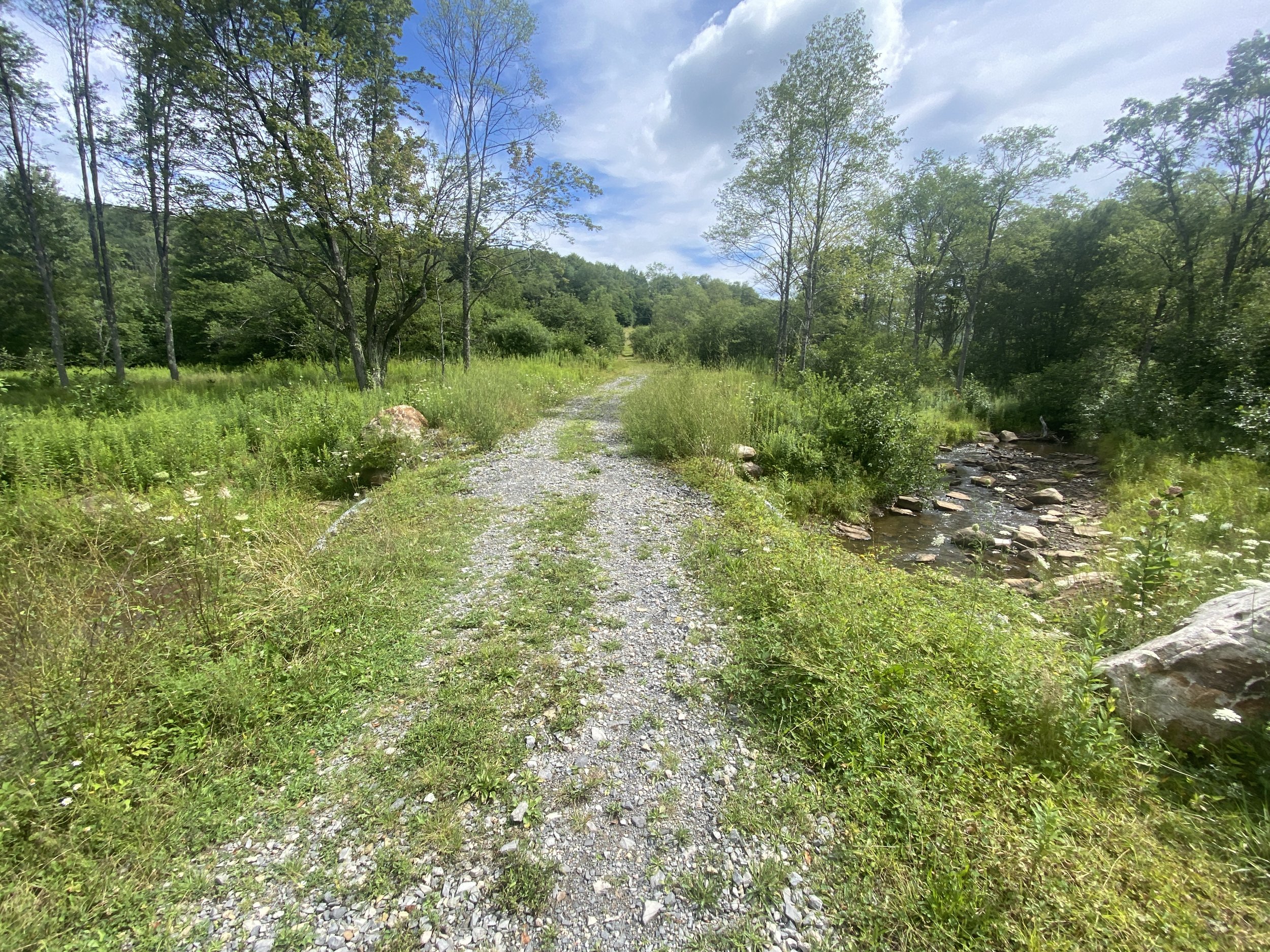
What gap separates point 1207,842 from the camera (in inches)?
77.4

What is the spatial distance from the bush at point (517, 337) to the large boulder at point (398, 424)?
47.7ft

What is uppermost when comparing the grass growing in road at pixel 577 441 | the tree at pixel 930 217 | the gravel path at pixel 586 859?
the tree at pixel 930 217

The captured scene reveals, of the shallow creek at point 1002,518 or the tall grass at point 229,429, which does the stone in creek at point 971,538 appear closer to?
the shallow creek at point 1002,518

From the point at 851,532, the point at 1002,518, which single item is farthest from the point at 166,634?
the point at 1002,518

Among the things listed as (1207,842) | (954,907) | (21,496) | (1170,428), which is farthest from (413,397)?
(1170,428)

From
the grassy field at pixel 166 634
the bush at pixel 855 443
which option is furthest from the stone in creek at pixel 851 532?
the grassy field at pixel 166 634

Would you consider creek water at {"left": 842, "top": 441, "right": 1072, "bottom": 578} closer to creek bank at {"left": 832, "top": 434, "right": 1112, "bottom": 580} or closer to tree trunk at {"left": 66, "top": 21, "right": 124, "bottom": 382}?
creek bank at {"left": 832, "top": 434, "right": 1112, "bottom": 580}

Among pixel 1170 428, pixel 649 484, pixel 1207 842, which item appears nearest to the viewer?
pixel 1207 842

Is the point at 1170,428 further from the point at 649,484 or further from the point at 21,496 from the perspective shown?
the point at 21,496

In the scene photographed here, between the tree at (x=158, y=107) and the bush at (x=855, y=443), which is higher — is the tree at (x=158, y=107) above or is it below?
above

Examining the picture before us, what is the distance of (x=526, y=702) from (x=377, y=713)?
37.3 inches

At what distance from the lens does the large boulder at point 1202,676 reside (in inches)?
95.4

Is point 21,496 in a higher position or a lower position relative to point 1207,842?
higher

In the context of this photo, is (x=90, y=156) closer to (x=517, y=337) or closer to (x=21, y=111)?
(x=21, y=111)
